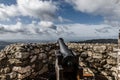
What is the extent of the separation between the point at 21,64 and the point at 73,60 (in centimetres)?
414

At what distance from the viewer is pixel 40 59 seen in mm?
10461

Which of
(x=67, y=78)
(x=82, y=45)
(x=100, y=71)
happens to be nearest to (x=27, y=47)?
(x=82, y=45)

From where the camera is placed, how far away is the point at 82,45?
11508 mm

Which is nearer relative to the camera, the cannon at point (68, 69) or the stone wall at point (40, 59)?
the cannon at point (68, 69)

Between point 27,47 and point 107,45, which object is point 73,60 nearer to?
point 27,47

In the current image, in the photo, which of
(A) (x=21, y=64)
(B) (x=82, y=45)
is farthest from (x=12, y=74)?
(B) (x=82, y=45)

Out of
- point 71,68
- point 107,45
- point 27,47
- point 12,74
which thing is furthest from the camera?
point 107,45

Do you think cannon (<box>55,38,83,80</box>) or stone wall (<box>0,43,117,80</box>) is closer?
cannon (<box>55,38,83,80</box>)

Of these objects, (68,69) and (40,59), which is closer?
(68,69)

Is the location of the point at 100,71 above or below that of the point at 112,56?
below

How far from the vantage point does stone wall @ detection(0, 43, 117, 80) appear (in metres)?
9.77

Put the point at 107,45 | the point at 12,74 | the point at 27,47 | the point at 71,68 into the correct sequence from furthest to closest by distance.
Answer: the point at 107,45 → the point at 27,47 → the point at 12,74 → the point at 71,68

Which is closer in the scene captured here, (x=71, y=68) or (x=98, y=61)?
(x=71, y=68)

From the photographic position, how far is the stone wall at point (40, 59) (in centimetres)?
977
